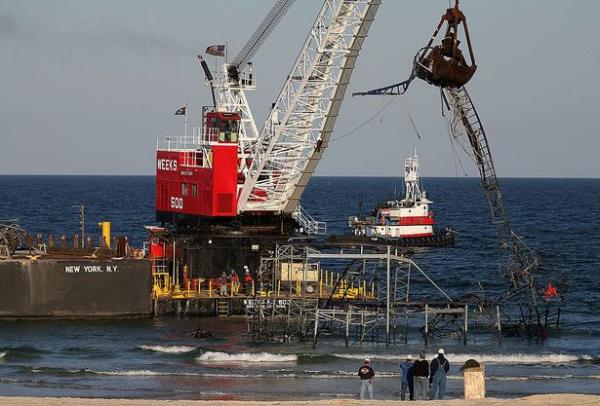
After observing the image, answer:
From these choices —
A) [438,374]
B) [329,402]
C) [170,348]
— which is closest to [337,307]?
[170,348]

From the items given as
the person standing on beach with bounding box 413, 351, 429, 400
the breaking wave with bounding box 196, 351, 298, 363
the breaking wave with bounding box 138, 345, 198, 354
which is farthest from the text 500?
the person standing on beach with bounding box 413, 351, 429, 400

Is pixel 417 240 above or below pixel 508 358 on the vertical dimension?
above

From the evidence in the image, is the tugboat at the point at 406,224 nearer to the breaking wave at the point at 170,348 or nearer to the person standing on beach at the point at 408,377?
the breaking wave at the point at 170,348

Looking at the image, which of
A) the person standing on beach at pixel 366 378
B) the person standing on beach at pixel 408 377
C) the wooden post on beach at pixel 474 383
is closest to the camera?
the wooden post on beach at pixel 474 383

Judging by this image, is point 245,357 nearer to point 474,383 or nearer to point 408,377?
point 408,377

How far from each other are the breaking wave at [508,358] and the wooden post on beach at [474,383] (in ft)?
46.6

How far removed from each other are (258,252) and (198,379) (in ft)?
60.4

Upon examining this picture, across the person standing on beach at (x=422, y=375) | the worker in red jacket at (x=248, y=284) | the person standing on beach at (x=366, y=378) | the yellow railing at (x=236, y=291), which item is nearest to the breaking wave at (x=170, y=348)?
the yellow railing at (x=236, y=291)

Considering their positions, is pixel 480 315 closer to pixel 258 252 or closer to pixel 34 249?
pixel 258 252

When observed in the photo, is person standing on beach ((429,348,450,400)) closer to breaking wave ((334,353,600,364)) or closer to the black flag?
breaking wave ((334,353,600,364))

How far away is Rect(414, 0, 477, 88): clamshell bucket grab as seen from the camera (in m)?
54.0

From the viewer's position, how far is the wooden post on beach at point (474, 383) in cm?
4259

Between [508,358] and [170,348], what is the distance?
14898 millimetres

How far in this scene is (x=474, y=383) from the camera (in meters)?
42.8
